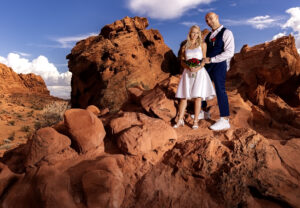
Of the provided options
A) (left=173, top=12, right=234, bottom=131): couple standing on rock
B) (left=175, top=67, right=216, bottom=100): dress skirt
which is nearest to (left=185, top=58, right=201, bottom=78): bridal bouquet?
(left=173, top=12, right=234, bottom=131): couple standing on rock

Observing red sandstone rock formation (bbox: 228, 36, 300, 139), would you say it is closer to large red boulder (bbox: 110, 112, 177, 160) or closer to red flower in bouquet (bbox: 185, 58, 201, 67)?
red flower in bouquet (bbox: 185, 58, 201, 67)

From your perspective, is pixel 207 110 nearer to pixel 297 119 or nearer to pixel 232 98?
pixel 232 98

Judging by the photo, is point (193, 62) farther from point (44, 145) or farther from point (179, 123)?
point (44, 145)

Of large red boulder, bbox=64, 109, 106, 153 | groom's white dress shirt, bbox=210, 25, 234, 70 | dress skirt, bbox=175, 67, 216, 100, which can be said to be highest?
groom's white dress shirt, bbox=210, 25, 234, 70

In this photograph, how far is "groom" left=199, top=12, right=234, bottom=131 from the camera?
3.71m

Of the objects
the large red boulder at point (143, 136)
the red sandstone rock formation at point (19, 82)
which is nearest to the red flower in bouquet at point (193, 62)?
the large red boulder at point (143, 136)

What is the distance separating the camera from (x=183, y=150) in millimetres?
2904

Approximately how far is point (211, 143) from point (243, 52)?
7657mm

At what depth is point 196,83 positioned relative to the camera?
3795 mm

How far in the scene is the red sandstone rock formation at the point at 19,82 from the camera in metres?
25.1

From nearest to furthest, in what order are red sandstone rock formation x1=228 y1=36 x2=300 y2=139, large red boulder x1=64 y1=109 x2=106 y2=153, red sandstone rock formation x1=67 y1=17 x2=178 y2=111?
large red boulder x1=64 y1=109 x2=106 y2=153, red sandstone rock formation x1=228 y1=36 x2=300 y2=139, red sandstone rock formation x1=67 y1=17 x2=178 y2=111

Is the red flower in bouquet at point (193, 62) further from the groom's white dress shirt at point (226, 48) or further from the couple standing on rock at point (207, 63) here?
the groom's white dress shirt at point (226, 48)

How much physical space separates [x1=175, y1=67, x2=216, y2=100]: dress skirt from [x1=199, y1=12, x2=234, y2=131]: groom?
184 mm

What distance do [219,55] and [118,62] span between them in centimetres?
732
